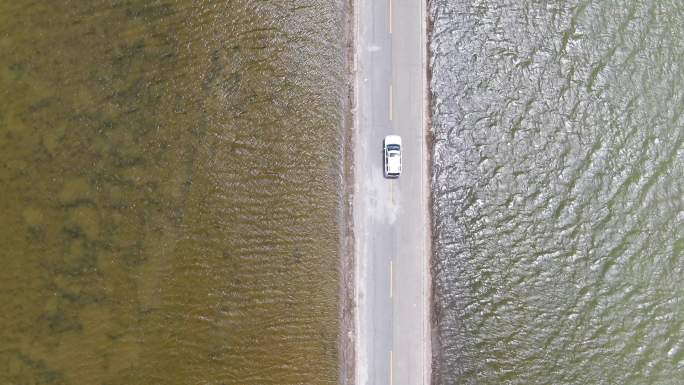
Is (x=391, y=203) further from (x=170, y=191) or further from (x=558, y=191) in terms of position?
(x=170, y=191)

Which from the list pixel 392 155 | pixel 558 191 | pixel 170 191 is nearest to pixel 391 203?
pixel 392 155

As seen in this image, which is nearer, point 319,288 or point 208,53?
point 319,288

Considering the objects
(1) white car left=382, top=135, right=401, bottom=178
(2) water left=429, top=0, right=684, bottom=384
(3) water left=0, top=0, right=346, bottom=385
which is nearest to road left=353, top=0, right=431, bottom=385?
(1) white car left=382, top=135, right=401, bottom=178

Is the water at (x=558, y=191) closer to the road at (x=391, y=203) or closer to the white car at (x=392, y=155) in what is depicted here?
the road at (x=391, y=203)

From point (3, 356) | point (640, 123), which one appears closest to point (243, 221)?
point (3, 356)

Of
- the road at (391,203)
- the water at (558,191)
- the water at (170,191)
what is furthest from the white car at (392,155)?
the water at (170,191)

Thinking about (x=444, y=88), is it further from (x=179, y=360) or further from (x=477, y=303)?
(x=179, y=360)
